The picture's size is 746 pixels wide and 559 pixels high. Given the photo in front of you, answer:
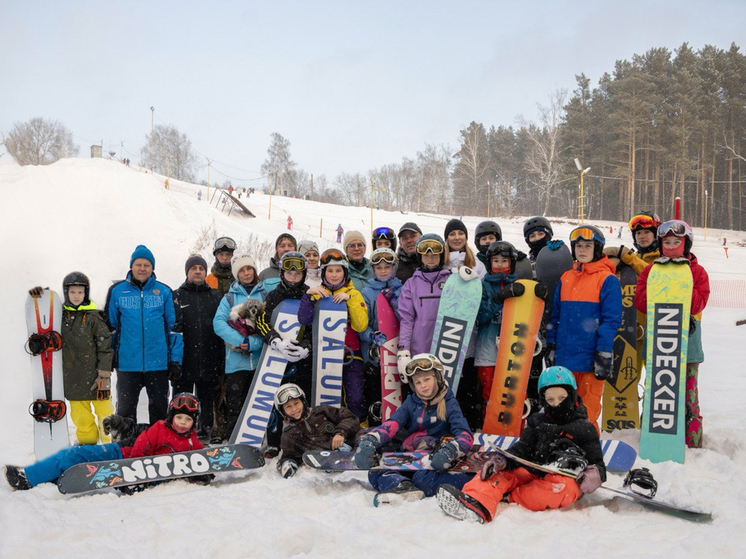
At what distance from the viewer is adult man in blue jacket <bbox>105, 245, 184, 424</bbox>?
436 cm

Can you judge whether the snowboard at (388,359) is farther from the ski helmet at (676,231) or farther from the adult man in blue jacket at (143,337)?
the ski helmet at (676,231)

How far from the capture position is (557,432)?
3068mm

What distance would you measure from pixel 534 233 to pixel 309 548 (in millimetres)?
3321

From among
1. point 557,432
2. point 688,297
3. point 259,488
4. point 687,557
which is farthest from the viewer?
point 688,297

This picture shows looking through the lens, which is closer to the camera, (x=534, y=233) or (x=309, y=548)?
(x=309, y=548)

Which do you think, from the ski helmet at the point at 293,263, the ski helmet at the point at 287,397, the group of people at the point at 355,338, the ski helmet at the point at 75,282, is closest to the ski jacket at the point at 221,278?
the group of people at the point at 355,338

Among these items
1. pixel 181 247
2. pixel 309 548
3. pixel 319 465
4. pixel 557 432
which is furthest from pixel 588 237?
pixel 181 247

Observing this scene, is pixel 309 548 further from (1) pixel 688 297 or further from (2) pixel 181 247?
(2) pixel 181 247

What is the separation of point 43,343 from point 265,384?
1.84 metres

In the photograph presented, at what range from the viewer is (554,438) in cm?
307

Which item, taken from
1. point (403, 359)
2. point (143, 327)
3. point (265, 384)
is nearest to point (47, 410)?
point (143, 327)

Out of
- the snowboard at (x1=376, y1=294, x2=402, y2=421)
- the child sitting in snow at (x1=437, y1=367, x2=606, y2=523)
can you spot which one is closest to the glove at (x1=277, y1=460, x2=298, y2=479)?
the snowboard at (x1=376, y1=294, x2=402, y2=421)

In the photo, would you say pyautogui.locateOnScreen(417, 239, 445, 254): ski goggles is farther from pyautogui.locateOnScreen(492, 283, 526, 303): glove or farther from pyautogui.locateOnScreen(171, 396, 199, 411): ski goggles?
pyautogui.locateOnScreen(171, 396, 199, 411): ski goggles

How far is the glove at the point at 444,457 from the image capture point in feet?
10.2
